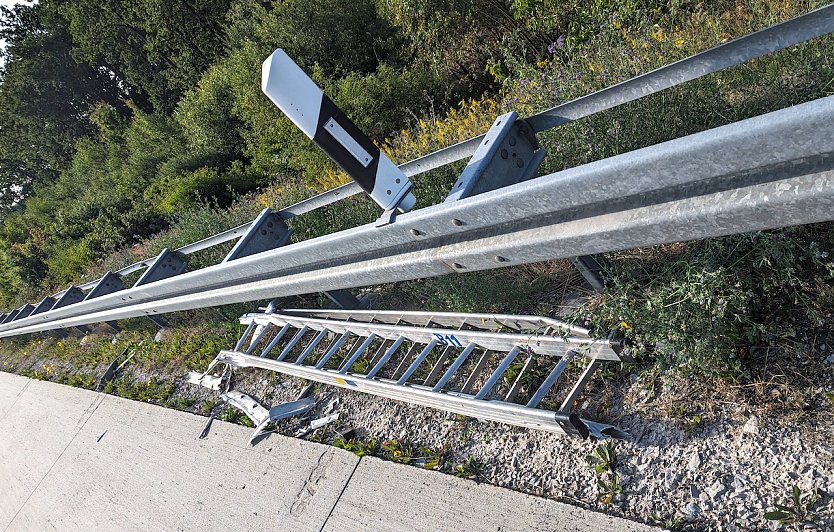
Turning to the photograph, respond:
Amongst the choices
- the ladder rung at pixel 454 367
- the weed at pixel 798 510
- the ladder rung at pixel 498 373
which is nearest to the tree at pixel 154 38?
the ladder rung at pixel 454 367

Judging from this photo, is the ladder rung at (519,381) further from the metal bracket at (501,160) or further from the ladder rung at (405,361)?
the metal bracket at (501,160)

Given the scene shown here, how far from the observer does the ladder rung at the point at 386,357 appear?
12.3 ft

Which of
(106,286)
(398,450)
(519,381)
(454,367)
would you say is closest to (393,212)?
(454,367)

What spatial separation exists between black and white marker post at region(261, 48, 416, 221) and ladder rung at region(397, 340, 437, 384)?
0.93 m

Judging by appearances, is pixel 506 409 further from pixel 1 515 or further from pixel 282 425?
pixel 1 515

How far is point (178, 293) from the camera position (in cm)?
535

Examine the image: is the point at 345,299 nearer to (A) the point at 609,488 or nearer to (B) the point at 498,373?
(B) the point at 498,373

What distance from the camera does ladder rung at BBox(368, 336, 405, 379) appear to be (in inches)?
147

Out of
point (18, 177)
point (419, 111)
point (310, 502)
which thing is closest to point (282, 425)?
point (310, 502)

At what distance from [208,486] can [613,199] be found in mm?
3232

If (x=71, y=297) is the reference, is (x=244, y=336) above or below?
below

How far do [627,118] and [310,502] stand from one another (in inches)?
116

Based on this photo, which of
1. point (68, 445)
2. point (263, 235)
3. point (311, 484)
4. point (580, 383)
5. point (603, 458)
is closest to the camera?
point (603, 458)

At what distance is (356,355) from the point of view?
158 inches
